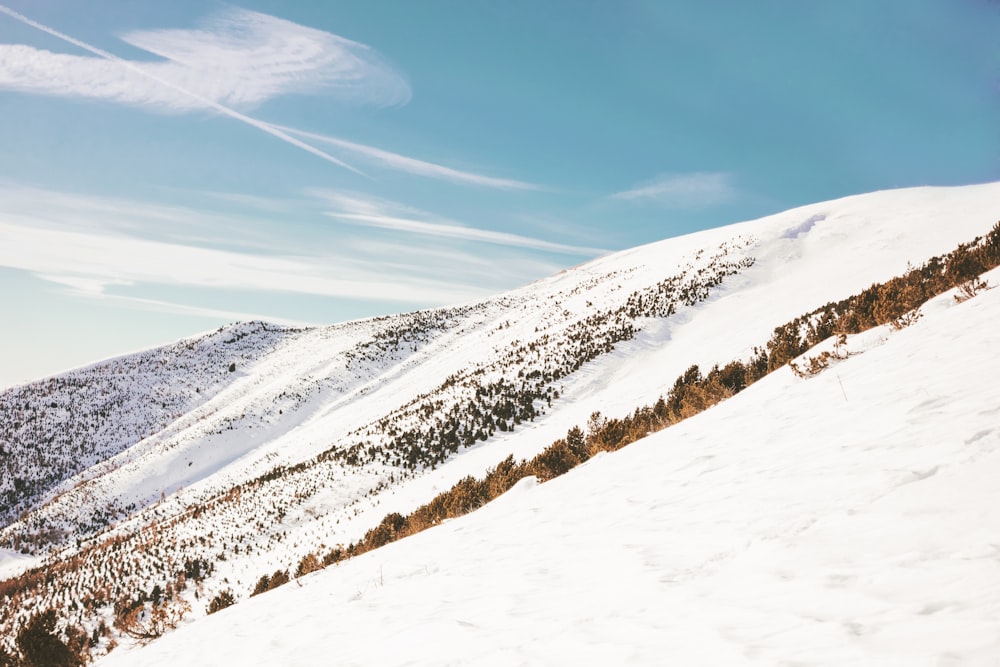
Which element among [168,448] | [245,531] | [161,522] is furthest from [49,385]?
[245,531]

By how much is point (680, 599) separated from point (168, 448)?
42420mm

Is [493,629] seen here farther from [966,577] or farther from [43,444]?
[43,444]

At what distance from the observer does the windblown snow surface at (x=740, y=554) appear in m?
2.18

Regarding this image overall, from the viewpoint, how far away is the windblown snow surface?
2.18m

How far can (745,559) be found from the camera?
3055mm

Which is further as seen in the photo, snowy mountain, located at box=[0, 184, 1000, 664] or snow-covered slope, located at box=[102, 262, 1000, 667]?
snowy mountain, located at box=[0, 184, 1000, 664]

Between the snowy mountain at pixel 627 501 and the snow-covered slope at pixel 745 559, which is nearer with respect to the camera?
the snow-covered slope at pixel 745 559

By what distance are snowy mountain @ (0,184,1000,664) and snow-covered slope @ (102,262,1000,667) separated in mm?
22

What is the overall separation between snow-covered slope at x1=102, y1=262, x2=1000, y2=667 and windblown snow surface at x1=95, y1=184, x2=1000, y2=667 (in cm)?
2

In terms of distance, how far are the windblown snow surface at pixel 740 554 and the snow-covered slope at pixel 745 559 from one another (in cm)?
2

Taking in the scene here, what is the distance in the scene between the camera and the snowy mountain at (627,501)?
8.19ft

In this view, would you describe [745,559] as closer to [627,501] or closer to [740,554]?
[740,554]

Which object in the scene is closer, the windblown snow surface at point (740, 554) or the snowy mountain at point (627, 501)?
the windblown snow surface at point (740, 554)

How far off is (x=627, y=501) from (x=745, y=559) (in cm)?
237
